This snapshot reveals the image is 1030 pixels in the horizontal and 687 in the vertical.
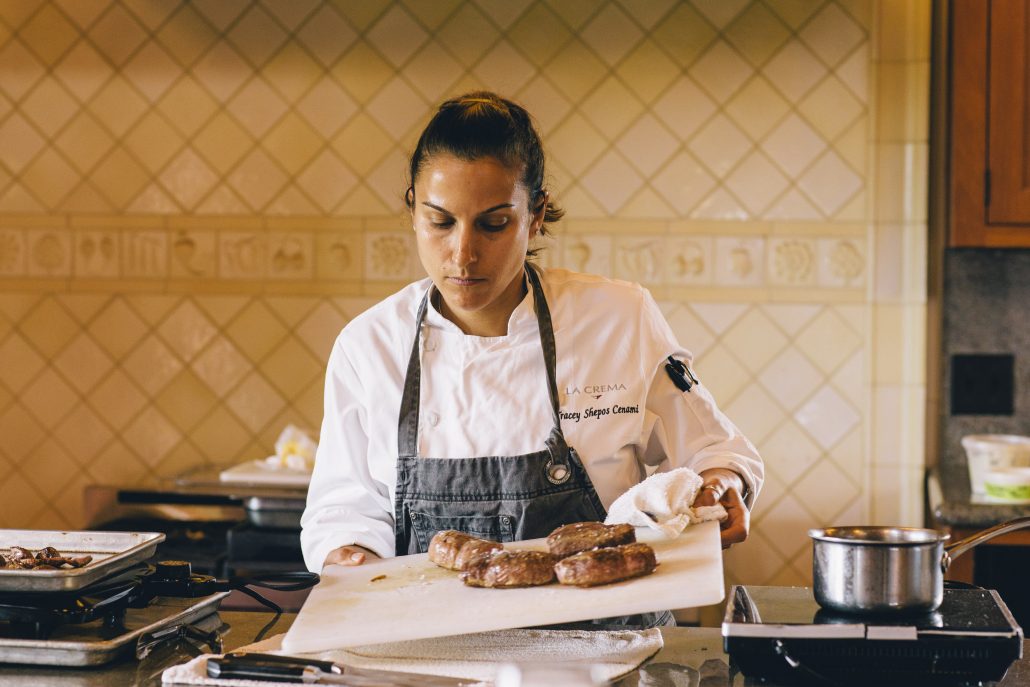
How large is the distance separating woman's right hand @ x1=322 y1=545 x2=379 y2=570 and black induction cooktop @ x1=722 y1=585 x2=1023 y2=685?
0.59m

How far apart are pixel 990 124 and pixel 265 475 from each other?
2055 mm

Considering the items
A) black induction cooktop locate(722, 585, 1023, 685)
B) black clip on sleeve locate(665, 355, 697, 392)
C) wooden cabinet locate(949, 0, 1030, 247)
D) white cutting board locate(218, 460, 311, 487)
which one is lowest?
black induction cooktop locate(722, 585, 1023, 685)

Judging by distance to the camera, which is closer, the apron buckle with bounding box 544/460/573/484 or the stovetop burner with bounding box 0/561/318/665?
the stovetop burner with bounding box 0/561/318/665

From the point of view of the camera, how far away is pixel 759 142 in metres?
3.02

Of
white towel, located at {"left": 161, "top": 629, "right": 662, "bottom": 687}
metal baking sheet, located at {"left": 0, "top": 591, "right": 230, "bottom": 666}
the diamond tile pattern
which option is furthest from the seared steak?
the diamond tile pattern

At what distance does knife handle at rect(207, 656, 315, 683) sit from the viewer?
4.00ft

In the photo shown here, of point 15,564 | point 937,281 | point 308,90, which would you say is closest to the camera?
point 15,564

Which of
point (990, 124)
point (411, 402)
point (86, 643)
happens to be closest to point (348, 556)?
point (411, 402)

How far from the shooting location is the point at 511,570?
1.42 meters

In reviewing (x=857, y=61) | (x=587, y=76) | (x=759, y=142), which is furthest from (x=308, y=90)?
(x=857, y=61)

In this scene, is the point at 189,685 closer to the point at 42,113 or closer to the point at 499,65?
the point at 499,65

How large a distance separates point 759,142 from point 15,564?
7.45 feet

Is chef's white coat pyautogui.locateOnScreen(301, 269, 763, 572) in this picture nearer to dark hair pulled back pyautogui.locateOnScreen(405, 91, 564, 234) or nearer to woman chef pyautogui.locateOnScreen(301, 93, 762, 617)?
woman chef pyautogui.locateOnScreen(301, 93, 762, 617)

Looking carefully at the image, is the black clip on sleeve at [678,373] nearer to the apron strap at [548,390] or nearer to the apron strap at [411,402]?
the apron strap at [548,390]
